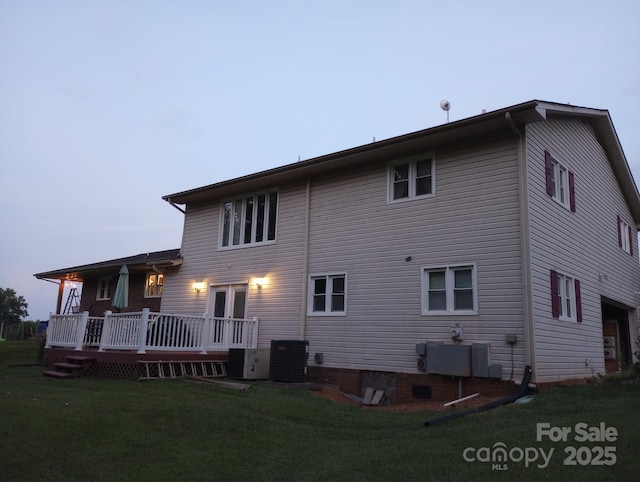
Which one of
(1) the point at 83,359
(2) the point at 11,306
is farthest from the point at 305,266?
(2) the point at 11,306

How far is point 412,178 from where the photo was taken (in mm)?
12383

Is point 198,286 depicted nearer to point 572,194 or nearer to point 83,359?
point 83,359

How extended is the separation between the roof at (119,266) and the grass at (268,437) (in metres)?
7.29

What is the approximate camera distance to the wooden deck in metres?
12.1

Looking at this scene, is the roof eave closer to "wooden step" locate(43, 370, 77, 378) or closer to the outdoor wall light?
the outdoor wall light

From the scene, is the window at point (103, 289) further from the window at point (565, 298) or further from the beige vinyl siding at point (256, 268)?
the window at point (565, 298)

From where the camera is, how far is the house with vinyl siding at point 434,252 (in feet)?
34.4

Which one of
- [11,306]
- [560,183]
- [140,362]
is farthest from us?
[11,306]

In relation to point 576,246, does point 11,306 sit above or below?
above

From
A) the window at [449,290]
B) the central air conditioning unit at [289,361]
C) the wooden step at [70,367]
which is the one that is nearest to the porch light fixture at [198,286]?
the wooden step at [70,367]

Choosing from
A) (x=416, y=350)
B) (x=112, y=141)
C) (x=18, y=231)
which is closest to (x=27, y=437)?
(x=416, y=350)

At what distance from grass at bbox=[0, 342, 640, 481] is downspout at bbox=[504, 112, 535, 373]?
914mm

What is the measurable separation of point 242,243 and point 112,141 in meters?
15.7

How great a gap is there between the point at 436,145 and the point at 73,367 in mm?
10146
